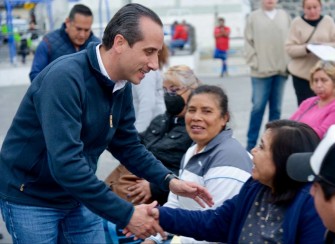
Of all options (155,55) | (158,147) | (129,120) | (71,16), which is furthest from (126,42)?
(71,16)

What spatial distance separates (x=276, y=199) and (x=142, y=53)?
0.87 meters

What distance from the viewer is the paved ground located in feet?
29.4

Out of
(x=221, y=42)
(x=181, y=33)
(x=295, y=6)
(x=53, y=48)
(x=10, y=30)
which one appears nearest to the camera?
(x=53, y=48)

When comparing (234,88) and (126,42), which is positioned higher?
(126,42)

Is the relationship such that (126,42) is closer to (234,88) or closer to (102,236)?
(102,236)

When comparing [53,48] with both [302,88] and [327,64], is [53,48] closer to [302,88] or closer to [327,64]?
[327,64]

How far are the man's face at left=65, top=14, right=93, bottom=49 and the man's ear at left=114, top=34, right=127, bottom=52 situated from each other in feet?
10.2

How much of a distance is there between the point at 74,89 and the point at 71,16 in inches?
131

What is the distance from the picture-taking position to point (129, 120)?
3.63m

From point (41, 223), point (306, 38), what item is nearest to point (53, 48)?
point (306, 38)

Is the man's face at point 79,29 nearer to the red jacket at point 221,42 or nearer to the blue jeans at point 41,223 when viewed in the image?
the blue jeans at point 41,223

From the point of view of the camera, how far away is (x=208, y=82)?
1623 cm

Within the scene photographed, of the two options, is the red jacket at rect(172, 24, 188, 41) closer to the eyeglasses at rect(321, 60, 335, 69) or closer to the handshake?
the eyeglasses at rect(321, 60, 335, 69)

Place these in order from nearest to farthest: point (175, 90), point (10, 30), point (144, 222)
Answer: point (144, 222) → point (175, 90) → point (10, 30)
